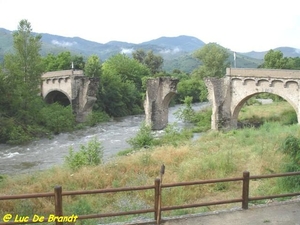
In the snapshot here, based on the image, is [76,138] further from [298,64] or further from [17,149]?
[298,64]

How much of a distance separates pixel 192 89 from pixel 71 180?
40.7 meters

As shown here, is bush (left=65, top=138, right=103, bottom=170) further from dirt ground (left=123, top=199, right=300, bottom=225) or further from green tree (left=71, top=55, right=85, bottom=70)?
green tree (left=71, top=55, right=85, bottom=70)

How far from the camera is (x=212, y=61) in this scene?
5300 cm

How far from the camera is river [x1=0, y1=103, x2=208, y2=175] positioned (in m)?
19.6

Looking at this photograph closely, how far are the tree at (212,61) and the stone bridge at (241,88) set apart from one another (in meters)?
24.8

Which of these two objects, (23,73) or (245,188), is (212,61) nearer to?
(23,73)

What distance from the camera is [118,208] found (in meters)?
9.28

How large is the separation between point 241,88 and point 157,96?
742 centimetres

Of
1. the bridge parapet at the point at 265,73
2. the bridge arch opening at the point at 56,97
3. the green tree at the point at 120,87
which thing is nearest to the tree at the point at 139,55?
the green tree at the point at 120,87

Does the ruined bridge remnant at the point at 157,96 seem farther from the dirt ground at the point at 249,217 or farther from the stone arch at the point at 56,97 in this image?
the dirt ground at the point at 249,217

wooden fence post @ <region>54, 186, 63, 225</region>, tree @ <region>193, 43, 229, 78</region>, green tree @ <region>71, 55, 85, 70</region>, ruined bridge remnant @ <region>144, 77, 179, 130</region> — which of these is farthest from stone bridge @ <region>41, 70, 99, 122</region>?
wooden fence post @ <region>54, 186, 63, 225</region>

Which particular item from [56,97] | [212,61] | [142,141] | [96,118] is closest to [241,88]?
[142,141]

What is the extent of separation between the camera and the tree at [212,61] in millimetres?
52500

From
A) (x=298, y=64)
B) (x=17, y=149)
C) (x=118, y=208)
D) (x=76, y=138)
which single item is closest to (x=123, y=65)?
(x=76, y=138)
